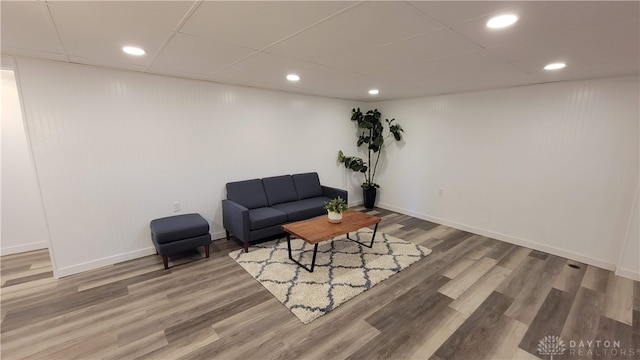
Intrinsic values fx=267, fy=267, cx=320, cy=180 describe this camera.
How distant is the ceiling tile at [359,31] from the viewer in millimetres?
1523

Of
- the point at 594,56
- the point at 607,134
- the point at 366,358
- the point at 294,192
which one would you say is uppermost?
the point at 594,56

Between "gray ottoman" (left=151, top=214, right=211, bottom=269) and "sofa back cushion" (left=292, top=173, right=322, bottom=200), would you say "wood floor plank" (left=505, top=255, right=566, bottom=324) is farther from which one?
"gray ottoman" (left=151, top=214, right=211, bottom=269)

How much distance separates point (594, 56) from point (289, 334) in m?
3.40

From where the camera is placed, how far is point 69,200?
9.54ft

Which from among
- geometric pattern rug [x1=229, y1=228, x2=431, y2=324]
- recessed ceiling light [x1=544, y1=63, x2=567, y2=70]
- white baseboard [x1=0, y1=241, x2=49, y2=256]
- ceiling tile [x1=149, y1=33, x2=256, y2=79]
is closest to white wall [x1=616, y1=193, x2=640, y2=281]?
recessed ceiling light [x1=544, y1=63, x2=567, y2=70]

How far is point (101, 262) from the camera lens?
3125mm

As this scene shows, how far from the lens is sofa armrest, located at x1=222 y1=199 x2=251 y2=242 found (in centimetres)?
344

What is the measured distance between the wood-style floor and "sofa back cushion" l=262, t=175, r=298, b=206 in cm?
137

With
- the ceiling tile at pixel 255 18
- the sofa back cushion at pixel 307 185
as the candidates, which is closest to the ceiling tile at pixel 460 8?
the ceiling tile at pixel 255 18

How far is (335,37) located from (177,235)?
2.65 metres

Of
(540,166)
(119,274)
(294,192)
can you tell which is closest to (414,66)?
(540,166)

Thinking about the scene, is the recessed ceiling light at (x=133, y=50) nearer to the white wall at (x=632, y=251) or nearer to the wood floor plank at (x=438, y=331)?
the wood floor plank at (x=438, y=331)

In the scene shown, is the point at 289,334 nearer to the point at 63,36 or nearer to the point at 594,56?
the point at 63,36

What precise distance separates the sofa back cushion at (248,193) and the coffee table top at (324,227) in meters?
0.99
